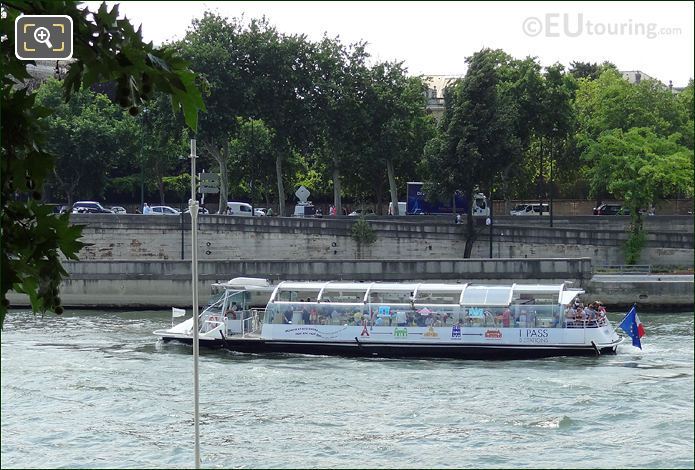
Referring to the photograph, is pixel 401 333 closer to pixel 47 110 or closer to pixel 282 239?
pixel 282 239

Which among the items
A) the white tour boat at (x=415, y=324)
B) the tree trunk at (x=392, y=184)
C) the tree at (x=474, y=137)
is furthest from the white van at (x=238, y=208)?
the white tour boat at (x=415, y=324)

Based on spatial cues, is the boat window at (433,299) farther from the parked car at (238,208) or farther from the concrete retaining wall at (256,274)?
the parked car at (238,208)

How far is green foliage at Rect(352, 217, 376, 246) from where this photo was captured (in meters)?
53.7

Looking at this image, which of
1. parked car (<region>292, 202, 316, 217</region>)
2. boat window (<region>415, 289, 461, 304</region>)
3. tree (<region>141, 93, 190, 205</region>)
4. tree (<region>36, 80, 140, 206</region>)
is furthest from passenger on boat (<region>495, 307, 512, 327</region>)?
tree (<region>36, 80, 140, 206</region>)

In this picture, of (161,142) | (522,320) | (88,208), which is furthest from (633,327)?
(88,208)

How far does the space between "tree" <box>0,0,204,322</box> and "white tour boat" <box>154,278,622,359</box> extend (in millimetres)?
29005

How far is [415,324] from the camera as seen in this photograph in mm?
33250

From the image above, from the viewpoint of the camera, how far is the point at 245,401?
2562 centimetres

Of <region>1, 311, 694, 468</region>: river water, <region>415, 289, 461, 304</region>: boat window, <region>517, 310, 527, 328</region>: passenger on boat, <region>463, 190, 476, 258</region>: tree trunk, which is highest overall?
<region>463, 190, 476, 258</region>: tree trunk

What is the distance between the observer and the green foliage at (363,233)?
176 feet

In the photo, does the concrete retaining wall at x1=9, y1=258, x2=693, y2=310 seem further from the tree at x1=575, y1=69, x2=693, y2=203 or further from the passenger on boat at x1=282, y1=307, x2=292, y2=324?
the tree at x1=575, y1=69, x2=693, y2=203

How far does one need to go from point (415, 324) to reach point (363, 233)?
67.8 feet

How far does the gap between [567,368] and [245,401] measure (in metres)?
9.29

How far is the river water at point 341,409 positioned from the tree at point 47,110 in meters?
15.7
